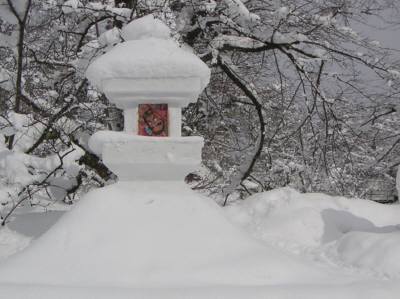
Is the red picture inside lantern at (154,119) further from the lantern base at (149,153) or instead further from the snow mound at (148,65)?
the snow mound at (148,65)

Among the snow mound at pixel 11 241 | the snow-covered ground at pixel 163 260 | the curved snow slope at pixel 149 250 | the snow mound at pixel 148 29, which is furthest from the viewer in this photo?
the snow mound at pixel 11 241

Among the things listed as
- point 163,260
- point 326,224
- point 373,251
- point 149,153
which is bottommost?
point 326,224

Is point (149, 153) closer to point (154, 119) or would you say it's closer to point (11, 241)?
point (154, 119)

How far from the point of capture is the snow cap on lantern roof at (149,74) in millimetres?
3475

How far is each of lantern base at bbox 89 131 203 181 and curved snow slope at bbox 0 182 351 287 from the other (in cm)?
16

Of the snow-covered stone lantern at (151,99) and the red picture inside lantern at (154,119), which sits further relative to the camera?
the red picture inside lantern at (154,119)

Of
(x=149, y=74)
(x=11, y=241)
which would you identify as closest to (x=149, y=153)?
(x=149, y=74)

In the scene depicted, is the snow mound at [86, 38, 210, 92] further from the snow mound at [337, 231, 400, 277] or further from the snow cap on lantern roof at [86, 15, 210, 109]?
the snow mound at [337, 231, 400, 277]

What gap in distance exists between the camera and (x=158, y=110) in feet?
12.0

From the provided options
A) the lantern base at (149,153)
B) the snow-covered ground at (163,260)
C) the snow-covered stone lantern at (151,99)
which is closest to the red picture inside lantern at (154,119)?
the snow-covered stone lantern at (151,99)

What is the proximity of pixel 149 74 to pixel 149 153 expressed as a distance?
2.00 ft

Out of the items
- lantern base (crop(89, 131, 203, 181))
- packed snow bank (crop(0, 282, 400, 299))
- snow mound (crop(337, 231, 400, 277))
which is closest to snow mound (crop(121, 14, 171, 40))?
lantern base (crop(89, 131, 203, 181))

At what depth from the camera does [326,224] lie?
533 cm

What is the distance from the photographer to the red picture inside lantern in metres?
3.65
